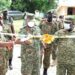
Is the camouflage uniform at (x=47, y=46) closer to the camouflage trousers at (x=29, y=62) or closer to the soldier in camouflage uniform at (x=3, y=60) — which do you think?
the camouflage trousers at (x=29, y=62)

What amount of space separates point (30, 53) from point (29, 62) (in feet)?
0.72

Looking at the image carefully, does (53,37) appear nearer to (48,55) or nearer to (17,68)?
(48,55)

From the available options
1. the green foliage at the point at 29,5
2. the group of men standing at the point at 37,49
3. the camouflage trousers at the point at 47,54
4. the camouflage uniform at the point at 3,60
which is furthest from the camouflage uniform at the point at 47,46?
the green foliage at the point at 29,5

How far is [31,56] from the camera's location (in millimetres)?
11742

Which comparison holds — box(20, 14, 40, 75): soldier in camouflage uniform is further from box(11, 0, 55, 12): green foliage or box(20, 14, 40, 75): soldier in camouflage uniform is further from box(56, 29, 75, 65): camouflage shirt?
box(11, 0, 55, 12): green foliage

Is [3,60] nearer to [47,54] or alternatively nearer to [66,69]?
[66,69]

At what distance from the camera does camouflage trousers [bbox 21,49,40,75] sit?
38.3ft

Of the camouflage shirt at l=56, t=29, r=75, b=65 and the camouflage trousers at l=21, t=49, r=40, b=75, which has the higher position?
the camouflage shirt at l=56, t=29, r=75, b=65

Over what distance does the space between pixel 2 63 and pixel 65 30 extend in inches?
66.8

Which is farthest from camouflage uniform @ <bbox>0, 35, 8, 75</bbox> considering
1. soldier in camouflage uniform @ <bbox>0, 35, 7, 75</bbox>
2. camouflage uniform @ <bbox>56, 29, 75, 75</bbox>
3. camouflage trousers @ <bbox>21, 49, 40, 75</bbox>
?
camouflage uniform @ <bbox>56, 29, 75, 75</bbox>

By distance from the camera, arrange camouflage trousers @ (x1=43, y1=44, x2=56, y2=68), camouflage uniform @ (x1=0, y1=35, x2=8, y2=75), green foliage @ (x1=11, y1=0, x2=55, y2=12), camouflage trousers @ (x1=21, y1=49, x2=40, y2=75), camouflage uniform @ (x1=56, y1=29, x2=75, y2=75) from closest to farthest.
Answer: camouflage uniform @ (x1=56, y1=29, x2=75, y2=75) → camouflage uniform @ (x1=0, y1=35, x2=8, y2=75) → camouflage trousers @ (x1=21, y1=49, x2=40, y2=75) → camouflage trousers @ (x1=43, y1=44, x2=56, y2=68) → green foliage @ (x1=11, y1=0, x2=55, y2=12)

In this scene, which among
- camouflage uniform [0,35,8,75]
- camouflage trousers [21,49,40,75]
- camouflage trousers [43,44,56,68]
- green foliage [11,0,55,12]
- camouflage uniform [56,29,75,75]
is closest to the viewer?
camouflage uniform [56,29,75,75]

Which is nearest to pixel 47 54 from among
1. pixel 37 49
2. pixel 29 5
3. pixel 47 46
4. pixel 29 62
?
pixel 47 46

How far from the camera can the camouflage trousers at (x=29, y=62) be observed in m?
11.7
